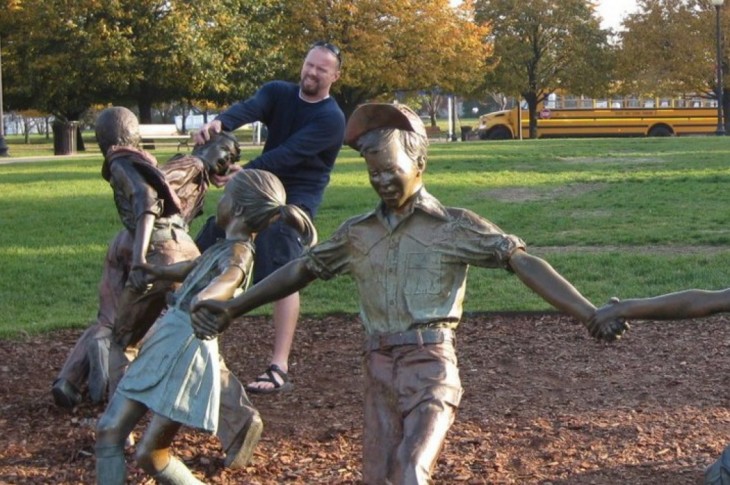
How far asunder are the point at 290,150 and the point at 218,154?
1.63ft

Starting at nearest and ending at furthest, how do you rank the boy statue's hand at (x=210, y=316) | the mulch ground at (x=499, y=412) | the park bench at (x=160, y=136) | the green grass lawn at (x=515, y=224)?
1. the boy statue's hand at (x=210, y=316)
2. the mulch ground at (x=499, y=412)
3. the green grass lawn at (x=515, y=224)
4. the park bench at (x=160, y=136)

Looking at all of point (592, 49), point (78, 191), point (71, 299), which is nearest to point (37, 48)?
point (78, 191)

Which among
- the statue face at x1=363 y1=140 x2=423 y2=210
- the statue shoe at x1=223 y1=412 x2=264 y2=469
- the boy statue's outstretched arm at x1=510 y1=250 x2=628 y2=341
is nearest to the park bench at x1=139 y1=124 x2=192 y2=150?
the statue shoe at x1=223 y1=412 x2=264 y2=469

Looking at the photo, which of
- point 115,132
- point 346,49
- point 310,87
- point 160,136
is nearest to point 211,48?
point 160,136

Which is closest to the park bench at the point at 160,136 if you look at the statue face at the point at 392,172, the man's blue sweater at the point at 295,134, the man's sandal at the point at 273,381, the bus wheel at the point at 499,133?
the bus wheel at the point at 499,133

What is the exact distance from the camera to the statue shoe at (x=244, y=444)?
16.5 feet

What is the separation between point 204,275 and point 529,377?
9.01 ft

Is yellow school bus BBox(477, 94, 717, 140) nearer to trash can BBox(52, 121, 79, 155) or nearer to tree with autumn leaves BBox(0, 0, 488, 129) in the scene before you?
tree with autumn leaves BBox(0, 0, 488, 129)

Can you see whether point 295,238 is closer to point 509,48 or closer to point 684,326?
point 684,326

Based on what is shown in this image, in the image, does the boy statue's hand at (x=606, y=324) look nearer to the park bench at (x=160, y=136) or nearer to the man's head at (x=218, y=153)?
the man's head at (x=218, y=153)

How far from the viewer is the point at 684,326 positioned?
Result: 7.91 meters

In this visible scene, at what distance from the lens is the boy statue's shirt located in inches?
148

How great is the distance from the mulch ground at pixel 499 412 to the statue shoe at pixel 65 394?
52 mm

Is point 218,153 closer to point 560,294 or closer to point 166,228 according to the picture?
point 166,228
